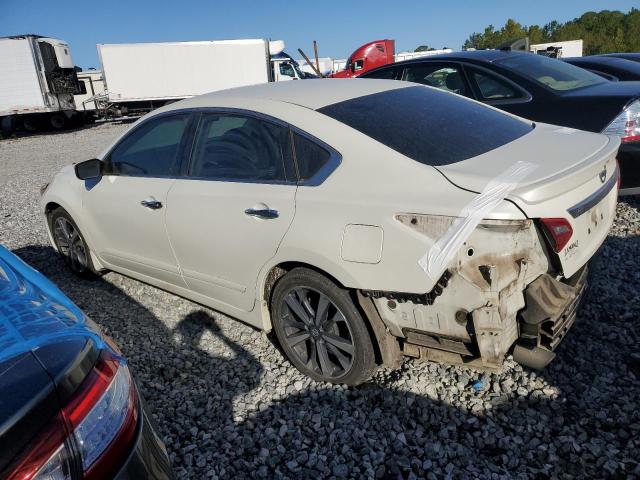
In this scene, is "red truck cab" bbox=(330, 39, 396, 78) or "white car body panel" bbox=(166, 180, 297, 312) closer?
"white car body panel" bbox=(166, 180, 297, 312)

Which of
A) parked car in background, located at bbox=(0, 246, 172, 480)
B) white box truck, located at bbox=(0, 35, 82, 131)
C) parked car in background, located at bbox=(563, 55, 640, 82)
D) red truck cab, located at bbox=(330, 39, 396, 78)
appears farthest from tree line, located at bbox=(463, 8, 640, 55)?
parked car in background, located at bbox=(0, 246, 172, 480)

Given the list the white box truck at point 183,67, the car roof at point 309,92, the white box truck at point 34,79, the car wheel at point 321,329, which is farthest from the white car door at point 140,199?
the white box truck at point 34,79

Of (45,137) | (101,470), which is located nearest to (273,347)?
(101,470)

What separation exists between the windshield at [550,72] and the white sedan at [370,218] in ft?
7.36

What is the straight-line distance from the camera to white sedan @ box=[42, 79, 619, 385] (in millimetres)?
2107

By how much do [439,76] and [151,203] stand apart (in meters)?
3.90

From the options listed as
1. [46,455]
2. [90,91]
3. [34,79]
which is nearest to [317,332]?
[46,455]

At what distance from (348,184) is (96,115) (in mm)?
28682

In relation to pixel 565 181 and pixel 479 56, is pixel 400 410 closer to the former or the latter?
pixel 565 181

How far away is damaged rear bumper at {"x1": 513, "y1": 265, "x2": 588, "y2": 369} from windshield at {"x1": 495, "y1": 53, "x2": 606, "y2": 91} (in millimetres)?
3247

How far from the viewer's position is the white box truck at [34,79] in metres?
21.5

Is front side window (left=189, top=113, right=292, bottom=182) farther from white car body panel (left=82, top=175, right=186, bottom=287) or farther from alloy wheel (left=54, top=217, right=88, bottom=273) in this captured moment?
alloy wheel (left=54, top=217, right=88, bottom=273)

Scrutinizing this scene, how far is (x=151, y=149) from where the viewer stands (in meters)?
3.58

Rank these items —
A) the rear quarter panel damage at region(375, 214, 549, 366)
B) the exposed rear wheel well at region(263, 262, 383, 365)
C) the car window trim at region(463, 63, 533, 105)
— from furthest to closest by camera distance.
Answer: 1. the car window trim at region(463, 63, 533, 105)
2. the exposed rear wheel well at region(263, 262, 383, 365)
3. the rear quarter panel damage at region(375, 214, 549, 366)
